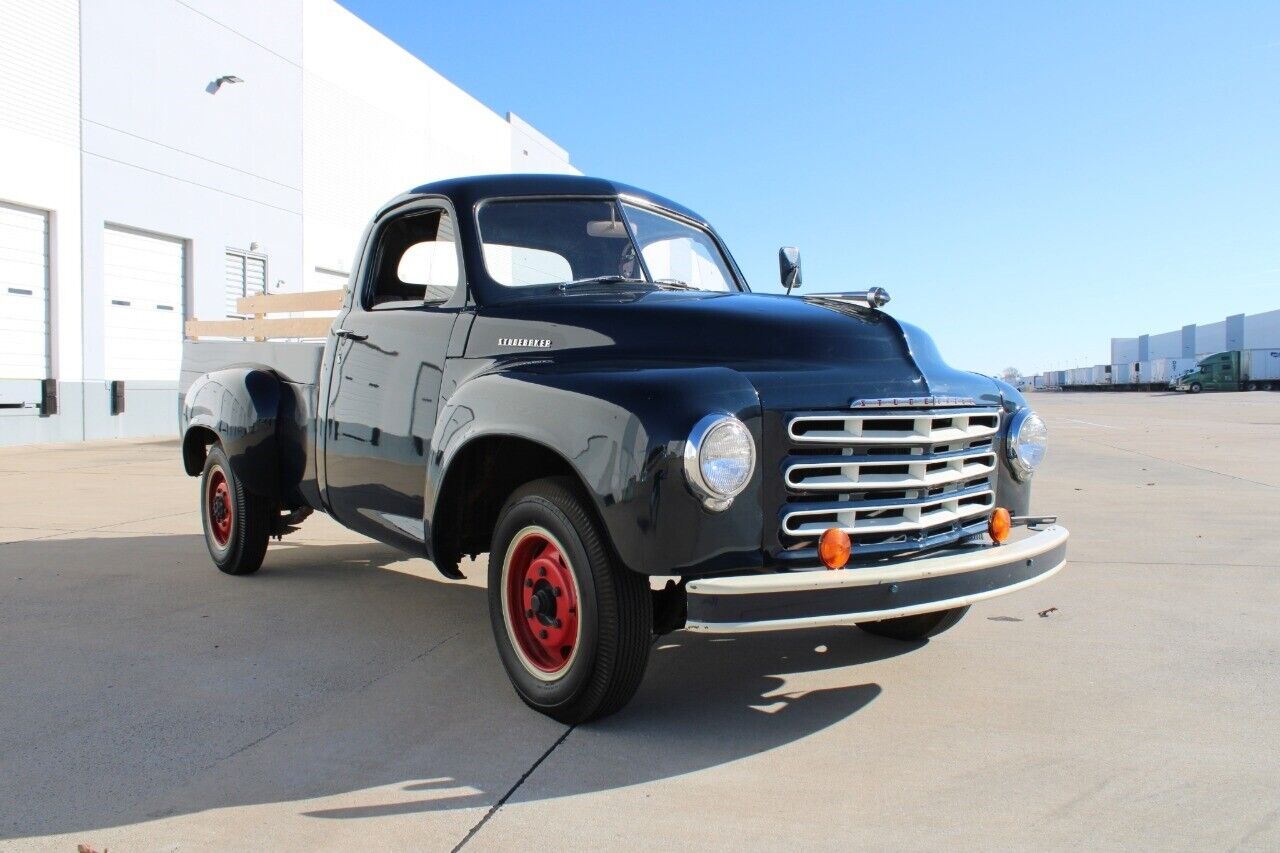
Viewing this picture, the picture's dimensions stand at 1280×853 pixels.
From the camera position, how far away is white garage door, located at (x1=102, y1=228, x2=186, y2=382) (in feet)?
56.2

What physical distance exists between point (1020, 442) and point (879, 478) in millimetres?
918

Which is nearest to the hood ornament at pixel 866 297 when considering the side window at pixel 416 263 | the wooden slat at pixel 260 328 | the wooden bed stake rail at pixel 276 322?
the side window at pixel 416 263

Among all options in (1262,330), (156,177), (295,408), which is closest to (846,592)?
(295,408)

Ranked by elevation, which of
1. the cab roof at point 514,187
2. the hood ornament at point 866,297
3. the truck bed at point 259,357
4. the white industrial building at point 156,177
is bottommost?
the truck bed at point 259,357

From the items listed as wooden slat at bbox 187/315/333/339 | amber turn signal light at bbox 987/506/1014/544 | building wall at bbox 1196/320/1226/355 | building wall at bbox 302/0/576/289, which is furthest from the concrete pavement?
building wall at bbox 1196/320/1226/355

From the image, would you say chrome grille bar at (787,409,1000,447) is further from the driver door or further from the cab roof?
the cab roof

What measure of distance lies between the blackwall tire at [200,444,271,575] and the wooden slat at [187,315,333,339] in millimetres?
1265

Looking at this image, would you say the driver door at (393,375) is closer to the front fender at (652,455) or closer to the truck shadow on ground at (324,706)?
the truck shadow on ground at (324,706)

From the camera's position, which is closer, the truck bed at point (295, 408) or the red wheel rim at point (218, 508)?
the truck bed at point (295, 408)

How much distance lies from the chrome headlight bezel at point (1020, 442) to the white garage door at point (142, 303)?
16.7m

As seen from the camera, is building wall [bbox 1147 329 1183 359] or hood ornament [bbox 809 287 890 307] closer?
hood ornament [bbox 809 287 890 307]

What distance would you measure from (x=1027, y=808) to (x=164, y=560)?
5181 mm

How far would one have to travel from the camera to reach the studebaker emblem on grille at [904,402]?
306 centimetres

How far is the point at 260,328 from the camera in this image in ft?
22.2
